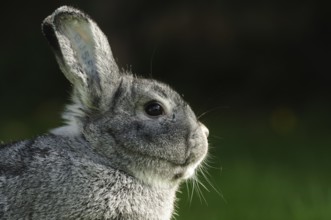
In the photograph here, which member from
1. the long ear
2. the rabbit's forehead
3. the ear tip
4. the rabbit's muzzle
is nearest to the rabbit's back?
the rabbit's muzzle

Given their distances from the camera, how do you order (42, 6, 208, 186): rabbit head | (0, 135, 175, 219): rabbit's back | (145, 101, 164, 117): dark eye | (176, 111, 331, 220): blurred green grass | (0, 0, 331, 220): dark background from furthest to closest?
(0, 0, 331, 220): dark background < (176, 111, 331, 220): blurred green grass < (145, 101, 164, 117): dark eye < (42, 6, 208, 186): rabbit head < (0, 135, 175, 219): rabbit's back

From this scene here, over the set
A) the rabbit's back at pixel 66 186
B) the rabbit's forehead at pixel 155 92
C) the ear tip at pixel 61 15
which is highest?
the ear tip at pixel 61 15

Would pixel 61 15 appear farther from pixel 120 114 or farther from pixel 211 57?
pixel 211 57

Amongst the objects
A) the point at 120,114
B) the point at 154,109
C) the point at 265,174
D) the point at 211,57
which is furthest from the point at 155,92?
the point at 211,57

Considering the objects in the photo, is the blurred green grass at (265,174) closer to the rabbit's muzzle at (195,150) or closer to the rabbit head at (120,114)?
the rabbit's muzzle at (195,150)

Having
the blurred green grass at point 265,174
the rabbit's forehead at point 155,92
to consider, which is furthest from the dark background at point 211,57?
the rabbit's forehead at point 155,92

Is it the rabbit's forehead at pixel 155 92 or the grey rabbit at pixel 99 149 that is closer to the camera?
the grey rabbit at pixel 99 149

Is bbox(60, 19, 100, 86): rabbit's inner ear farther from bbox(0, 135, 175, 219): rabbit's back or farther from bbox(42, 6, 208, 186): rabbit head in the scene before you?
bbox(0, 135, 175, 219): rabbit's back
